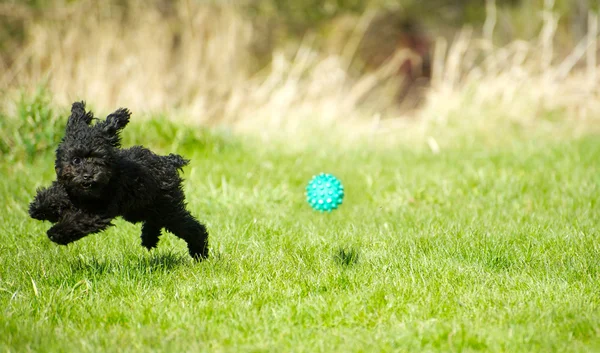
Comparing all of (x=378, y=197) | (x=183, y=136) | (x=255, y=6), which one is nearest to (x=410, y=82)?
(x=255, y=6)

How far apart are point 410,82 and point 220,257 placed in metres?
13.0

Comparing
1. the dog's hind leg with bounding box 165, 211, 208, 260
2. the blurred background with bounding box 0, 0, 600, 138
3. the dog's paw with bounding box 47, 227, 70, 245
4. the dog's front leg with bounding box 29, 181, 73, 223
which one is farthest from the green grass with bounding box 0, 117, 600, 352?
the blurred background with bounding box 0, 0, 600, 138

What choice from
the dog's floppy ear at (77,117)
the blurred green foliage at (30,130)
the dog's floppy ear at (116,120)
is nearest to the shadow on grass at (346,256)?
the dog's floppy ear at (116,120)

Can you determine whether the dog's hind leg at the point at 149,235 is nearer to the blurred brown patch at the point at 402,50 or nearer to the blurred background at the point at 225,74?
the blurred background at the point at 225,74

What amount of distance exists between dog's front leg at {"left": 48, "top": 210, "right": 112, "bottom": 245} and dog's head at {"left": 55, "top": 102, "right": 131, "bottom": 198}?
0.40 feet

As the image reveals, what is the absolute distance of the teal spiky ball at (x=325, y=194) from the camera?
239 inches

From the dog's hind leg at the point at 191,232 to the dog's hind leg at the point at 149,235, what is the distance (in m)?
0.12

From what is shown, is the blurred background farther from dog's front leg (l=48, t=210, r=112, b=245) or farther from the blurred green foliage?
dog's front leg (l=48, t=210, r=112, b=245)

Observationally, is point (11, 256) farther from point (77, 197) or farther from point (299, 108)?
point (299, 108)

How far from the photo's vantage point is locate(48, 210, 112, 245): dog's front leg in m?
3.70

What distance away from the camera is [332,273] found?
4.17m

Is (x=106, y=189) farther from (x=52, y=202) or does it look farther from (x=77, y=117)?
(x=77, y=117)

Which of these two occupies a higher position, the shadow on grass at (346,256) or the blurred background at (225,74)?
the blurred background at (225,74)

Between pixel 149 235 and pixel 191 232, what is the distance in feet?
1.06
